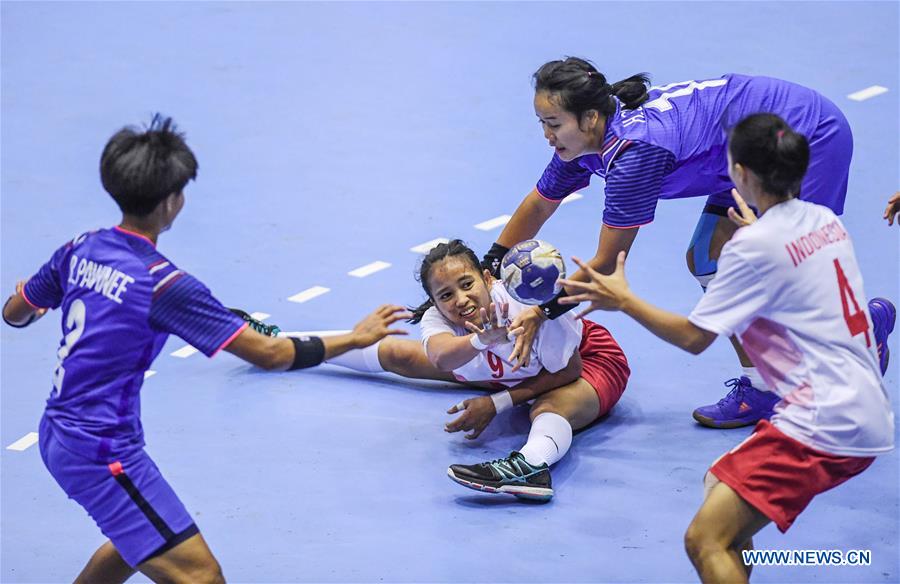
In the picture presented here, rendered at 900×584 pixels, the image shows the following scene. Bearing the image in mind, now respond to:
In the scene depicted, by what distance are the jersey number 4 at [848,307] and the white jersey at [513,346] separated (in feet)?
5.46

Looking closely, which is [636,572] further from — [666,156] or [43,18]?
[43,18]

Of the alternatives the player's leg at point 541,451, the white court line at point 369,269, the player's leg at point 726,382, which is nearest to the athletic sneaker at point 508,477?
the player's leg at point 541,451

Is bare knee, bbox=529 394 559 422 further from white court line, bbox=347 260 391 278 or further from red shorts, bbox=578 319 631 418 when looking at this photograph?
white court line, bbox=347 260 391 278

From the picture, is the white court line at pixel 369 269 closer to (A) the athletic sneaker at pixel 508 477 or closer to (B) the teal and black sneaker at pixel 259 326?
(B) the teal and black sneaker at pixel 259 326

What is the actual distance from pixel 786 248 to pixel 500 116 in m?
5.05

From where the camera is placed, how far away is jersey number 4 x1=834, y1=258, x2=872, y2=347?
140 inches

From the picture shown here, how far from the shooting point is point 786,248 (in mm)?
3492

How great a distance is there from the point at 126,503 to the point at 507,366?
209 cm

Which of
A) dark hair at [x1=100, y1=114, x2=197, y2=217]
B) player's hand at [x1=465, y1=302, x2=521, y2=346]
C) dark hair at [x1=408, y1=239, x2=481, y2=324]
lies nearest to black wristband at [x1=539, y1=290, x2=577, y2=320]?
player's hand at [x1=465, y1=302, x2=521, y2=346]

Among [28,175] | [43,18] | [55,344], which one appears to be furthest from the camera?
[43,18]

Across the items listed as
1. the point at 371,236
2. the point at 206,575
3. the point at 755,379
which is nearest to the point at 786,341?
the point at 755,379

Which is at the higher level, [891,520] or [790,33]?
[790,33]

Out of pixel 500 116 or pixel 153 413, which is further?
pixel 500 116

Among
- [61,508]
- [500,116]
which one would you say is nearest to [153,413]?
[61,508]
